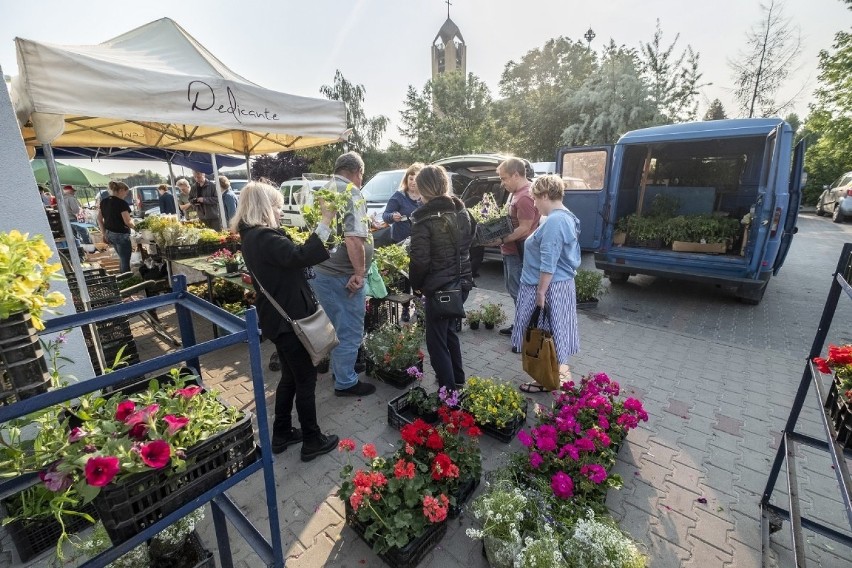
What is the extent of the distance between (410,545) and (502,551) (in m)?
0.48

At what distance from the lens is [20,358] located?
4.51 feet

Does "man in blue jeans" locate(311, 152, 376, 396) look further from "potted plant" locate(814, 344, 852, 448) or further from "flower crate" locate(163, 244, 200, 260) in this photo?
"flower crate" locate(163, 244, 200, 260)

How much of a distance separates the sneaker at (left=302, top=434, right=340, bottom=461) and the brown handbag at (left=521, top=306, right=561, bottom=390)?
176cm

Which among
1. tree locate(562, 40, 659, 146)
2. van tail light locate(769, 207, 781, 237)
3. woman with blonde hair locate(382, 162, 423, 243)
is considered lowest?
van tail light locate(769, 207, 781, 237)

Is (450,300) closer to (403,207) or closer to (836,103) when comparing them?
(403,207)

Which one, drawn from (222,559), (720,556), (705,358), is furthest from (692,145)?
(222,559)

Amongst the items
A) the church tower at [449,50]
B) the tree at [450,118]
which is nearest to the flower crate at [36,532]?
the tree at [450,118]

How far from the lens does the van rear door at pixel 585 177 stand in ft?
24.3

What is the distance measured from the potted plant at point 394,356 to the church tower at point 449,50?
41.0 metres

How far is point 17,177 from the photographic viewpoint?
2549 mm

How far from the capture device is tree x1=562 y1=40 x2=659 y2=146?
1903cm

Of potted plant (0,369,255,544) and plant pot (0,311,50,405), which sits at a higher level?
plant pot (0,311,50,405)

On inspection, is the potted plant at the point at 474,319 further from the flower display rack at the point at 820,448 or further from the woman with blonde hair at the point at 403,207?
the flower display rack at the point at 820,448

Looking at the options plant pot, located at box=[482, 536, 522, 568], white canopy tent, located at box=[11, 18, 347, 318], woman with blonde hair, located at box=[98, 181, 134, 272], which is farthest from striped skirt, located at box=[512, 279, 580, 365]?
woman with blonde hair, located at box=[98, 181, 134, 272]
